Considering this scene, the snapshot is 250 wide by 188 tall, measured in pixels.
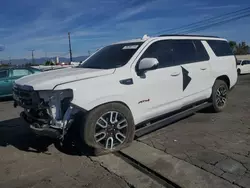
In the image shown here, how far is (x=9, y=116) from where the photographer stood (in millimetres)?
7910

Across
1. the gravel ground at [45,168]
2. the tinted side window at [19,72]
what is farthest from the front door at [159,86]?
the tinted side window at [19,72]

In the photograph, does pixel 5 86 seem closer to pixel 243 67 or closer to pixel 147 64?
pixel 147 64

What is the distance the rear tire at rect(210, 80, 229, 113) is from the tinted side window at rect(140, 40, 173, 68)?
1.75 m

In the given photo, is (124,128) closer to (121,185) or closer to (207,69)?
(121,185)

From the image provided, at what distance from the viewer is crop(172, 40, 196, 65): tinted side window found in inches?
211

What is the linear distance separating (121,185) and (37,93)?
5.95 ft

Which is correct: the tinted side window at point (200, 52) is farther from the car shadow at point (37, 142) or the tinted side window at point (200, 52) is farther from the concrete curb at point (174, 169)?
the car shadow at point (37, 142)

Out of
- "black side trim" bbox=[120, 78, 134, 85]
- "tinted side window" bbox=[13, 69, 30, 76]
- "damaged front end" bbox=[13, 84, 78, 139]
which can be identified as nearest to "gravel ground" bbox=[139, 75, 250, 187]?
"black side trim" bbox=[120, 78, 134, 85]

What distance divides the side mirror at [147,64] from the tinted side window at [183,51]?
1.00 metres

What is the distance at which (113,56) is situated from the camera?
5.06 metres

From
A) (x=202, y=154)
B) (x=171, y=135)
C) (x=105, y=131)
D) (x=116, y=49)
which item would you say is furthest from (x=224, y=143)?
(x=116, y=49)

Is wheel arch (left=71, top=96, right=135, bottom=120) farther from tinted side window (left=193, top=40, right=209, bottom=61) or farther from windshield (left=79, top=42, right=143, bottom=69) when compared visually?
tinted side window (left=193, top=40, right=209, bottom=61)

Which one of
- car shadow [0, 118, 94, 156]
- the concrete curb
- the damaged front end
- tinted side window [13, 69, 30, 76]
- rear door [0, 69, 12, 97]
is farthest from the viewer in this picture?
tinted side window [13, 69, 30, 76]

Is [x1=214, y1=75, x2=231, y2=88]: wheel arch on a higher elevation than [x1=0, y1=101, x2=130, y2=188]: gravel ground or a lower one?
higher
